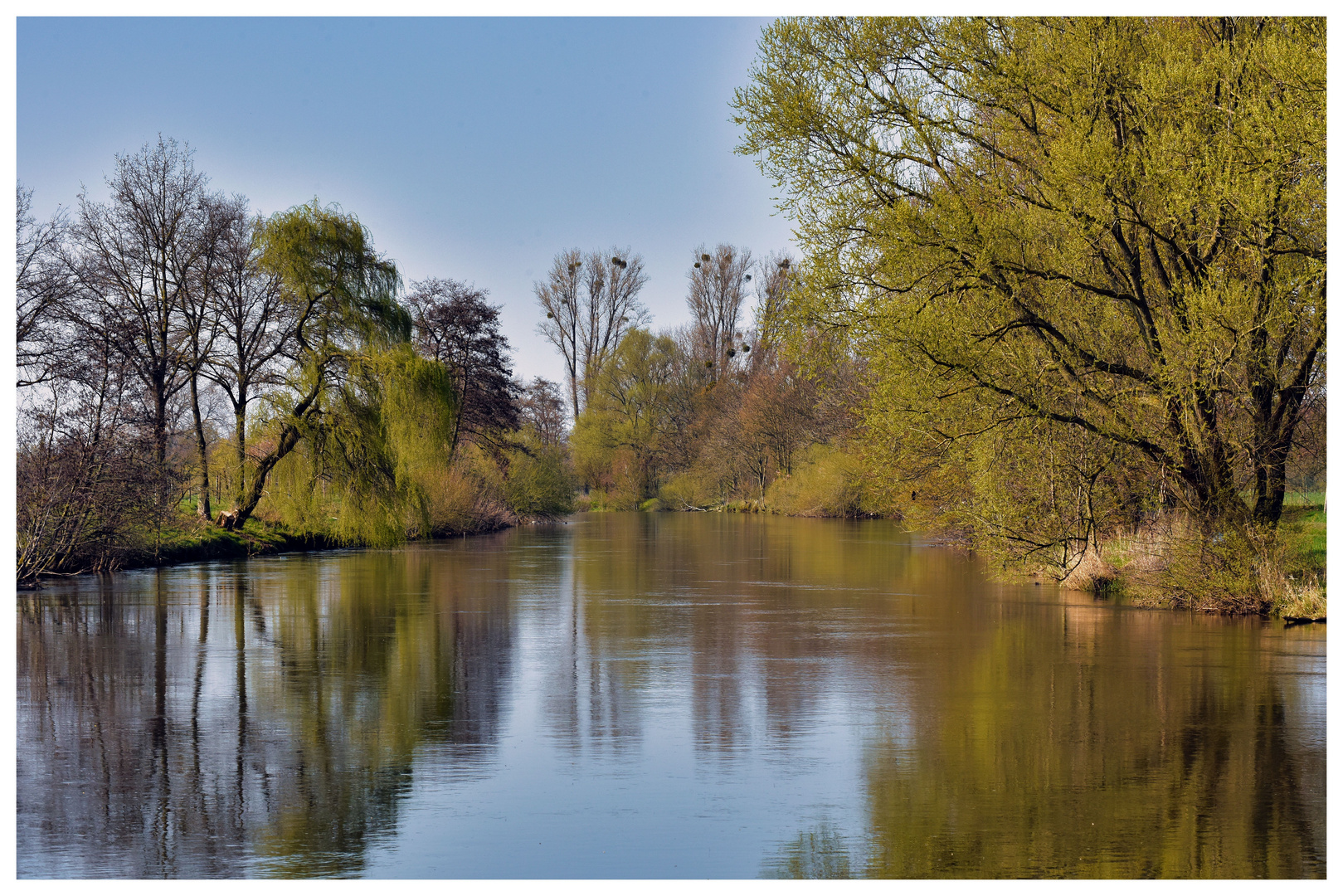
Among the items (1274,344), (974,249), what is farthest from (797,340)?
(1274,344)

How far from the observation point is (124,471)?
73.0ft

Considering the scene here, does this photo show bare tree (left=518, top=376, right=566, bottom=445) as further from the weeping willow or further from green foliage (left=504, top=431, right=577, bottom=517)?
the weeping willow

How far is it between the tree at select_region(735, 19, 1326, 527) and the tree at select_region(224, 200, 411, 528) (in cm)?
1659

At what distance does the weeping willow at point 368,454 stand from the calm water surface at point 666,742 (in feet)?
38.3

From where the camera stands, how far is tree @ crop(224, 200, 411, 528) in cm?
2942

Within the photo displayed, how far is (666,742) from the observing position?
29.3 ft

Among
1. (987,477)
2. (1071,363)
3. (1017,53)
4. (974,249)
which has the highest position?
(1017,53)

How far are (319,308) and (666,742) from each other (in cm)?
2392

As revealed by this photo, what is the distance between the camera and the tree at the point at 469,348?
153 ft

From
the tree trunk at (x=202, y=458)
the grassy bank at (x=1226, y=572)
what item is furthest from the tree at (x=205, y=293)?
the grassy bank at (x=1226, y=572)

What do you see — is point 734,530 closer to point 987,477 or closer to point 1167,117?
point 987,477

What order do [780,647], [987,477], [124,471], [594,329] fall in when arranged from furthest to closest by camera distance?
[594,329]
[124,471]
[987,477]
[780,647]

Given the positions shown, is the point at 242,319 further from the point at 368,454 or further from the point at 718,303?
the point at 718,303

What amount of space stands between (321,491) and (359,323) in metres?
4.58
